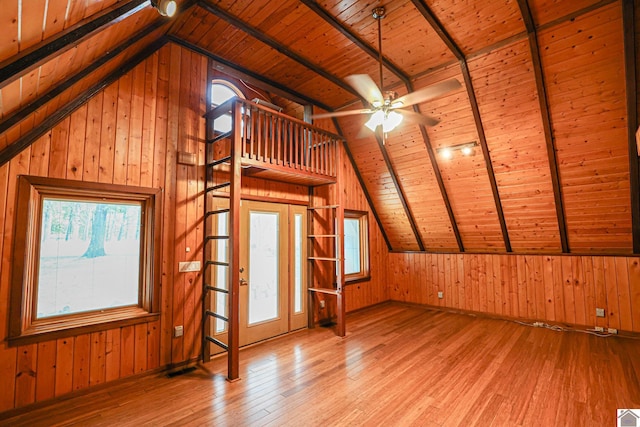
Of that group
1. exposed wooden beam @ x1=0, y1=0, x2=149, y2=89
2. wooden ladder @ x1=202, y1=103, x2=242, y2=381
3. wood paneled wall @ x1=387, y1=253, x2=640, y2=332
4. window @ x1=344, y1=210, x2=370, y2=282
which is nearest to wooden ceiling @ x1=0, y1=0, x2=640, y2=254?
exposed wooden beam @ x1=0, y1=0, x2=149, y2=89

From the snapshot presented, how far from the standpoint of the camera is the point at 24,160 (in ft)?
8.68

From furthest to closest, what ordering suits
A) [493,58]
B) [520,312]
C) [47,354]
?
[520,312] → [493,58] → [47,354]

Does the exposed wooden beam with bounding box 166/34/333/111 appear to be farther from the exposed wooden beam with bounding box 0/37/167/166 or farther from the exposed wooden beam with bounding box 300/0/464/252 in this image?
the exposed wooden beam with bounding box 300/0/464/252

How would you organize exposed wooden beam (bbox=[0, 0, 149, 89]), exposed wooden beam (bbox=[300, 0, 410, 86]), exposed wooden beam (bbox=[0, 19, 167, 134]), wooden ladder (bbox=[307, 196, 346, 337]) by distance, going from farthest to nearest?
wooden ladder (bbox=[307, 196, 346, 337]), exposed wooden beam (bbox=[300, 0, 410, 86]), exposed wooden beam (bbox=[0, 19, 167, 134]), exposed wooden beam (bbox=[0, 0, 149, 89])

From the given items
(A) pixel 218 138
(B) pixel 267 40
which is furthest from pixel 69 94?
(B) pixel 267 40

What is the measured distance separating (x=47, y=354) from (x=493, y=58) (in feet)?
18.8

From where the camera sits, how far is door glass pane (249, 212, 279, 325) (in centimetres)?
427

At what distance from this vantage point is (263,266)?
14.4 ft

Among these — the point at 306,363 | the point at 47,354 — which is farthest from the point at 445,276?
the point at 47,354

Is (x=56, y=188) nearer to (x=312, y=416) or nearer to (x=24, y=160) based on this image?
(x=24, y=160)

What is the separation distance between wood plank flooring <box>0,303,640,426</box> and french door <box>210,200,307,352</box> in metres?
0.33

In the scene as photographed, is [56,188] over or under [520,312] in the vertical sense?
over

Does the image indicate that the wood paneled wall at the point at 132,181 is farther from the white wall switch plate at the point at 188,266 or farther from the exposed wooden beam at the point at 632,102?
the exposed wooden beam at the point at 632,102

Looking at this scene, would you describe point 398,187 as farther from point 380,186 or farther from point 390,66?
point 390,66
